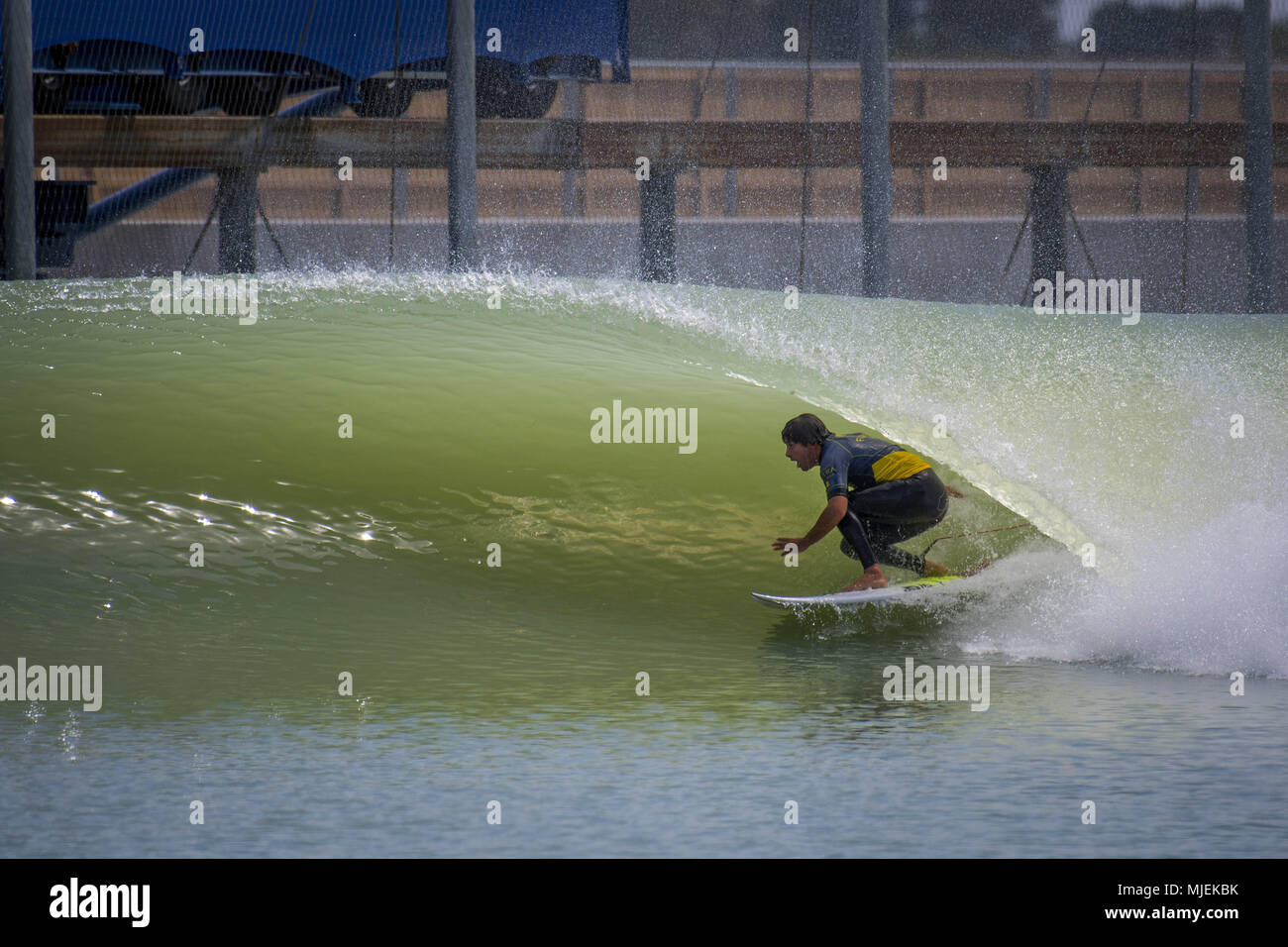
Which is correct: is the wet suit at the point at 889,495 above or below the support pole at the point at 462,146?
below

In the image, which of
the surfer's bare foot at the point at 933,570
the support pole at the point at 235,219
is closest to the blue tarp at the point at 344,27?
the support pole at the point at 235,219

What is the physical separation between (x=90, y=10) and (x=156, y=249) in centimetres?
384

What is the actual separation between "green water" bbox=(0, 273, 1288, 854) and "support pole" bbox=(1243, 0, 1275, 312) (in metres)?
3.08

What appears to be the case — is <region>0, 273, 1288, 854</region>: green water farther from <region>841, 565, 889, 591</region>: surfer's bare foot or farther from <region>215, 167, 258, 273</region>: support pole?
<region>215, 167, 258, 273</region>: support pole

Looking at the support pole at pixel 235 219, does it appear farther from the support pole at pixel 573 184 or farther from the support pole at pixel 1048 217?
the support pole at pixel 1048 217

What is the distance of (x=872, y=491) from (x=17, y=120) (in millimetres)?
8354

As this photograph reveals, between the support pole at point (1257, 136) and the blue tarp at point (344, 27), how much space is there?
259 inches

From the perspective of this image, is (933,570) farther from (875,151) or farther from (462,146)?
(875,151)

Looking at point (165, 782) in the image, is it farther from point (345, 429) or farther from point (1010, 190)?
point (1010, 190)

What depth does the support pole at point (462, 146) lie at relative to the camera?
13562 mm

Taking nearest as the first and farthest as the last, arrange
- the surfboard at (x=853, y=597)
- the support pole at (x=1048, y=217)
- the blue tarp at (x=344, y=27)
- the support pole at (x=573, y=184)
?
the surfboard at (x=853, y=597), the blue tarp at (x=344, y=27), the support pole at (x=1048, y=217), the support pole at (x=573, y=184)

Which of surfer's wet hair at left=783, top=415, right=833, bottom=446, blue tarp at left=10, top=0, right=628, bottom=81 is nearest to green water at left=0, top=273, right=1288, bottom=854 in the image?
surfer's wet hair at left=783, top=415, right=833, bottom=446

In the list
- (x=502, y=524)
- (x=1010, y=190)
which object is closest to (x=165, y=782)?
(x=502, y=524)

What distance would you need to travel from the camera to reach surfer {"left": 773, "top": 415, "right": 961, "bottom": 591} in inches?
301
